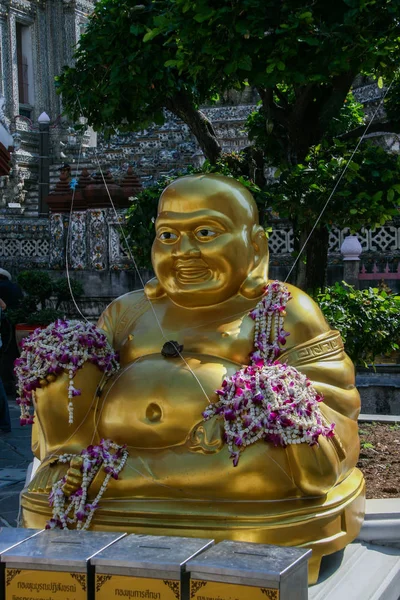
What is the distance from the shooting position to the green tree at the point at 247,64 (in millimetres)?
4598

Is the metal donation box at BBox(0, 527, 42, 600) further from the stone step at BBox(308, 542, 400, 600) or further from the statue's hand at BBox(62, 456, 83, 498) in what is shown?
the stone step at BBox(308, 542, 400, 600)

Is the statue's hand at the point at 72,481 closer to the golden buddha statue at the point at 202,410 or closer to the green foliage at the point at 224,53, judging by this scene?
the golden buddha statue at the point at 202,410

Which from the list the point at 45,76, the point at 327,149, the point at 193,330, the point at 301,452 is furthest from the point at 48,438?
the point at 45,76

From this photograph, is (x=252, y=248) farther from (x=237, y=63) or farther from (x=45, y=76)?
(x=45, y=76)

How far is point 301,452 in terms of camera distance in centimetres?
361

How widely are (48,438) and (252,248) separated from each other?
4.23ft

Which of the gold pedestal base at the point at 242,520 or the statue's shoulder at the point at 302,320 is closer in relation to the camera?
the gold pedestal base at the point at 242,520

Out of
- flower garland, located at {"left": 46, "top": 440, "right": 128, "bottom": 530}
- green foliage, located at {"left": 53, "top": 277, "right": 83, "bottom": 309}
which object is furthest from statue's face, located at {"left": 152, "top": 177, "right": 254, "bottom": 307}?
Result: green foliage, located at {"left": 53, "top": 277, "right": 83, "bottom": 309}

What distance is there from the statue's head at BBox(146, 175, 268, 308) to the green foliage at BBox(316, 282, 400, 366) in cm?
178

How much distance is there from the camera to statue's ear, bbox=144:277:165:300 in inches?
170

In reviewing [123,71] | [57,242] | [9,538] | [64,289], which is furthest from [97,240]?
[9,538]

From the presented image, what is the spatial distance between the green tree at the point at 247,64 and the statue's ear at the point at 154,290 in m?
1.24

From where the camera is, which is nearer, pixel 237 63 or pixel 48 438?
pixel 48 438

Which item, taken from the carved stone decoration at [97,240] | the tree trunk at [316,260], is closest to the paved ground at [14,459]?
the tree trunk at [316,260]
